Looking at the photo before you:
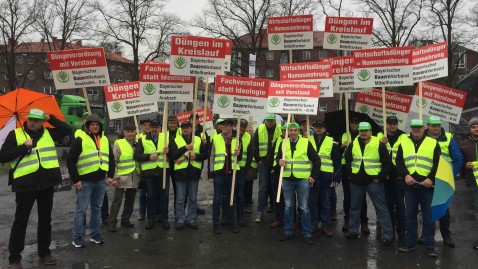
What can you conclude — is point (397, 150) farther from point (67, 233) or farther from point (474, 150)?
point (67, 233)

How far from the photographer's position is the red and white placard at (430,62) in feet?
23.7

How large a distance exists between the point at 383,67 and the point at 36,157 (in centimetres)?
586

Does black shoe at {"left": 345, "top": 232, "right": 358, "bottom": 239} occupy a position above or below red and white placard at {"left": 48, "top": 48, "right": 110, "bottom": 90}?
below

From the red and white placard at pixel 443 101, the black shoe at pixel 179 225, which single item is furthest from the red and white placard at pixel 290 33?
the black shoe at pixel 179 225

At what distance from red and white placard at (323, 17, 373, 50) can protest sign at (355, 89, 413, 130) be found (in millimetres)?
1122

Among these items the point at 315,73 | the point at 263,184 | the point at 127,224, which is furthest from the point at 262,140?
the point at 127,224

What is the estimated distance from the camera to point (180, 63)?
7.59 metres

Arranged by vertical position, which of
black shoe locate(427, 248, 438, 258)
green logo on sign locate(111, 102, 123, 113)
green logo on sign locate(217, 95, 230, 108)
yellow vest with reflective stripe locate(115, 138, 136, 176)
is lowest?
black shoe locate(427, 248, 438, 258)

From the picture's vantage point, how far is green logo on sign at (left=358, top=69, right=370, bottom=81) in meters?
7.51

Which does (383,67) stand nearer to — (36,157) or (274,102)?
(274,102)

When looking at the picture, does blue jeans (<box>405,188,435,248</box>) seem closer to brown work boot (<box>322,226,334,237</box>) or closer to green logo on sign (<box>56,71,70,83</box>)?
brown work boot (<box>322,226,334,237</box>)

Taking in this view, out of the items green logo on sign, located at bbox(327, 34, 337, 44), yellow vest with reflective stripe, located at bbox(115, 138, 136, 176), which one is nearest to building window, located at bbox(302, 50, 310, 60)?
green logo on sign, located at bbox(327, 34, 337, 44)

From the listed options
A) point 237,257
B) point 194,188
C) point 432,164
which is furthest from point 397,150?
point 194,188

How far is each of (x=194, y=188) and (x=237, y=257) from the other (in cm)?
184
